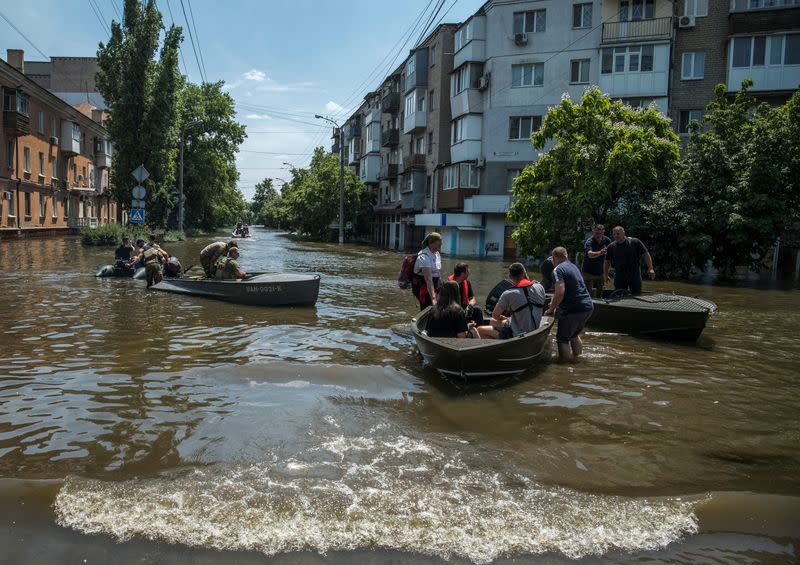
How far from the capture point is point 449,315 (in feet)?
28.1

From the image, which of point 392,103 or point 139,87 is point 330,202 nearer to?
point 392,103

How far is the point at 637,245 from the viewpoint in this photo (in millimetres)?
11742

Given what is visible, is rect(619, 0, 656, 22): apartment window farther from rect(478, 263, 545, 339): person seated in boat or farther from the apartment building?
the apartment building

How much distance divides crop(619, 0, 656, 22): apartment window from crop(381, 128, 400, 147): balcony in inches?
942

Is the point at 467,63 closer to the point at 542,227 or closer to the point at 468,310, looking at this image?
the point at 542,227

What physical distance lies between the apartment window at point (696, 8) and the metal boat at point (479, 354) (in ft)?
105

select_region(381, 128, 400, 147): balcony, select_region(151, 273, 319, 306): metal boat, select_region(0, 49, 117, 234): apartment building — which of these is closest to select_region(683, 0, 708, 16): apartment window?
select_region(381, 128, 400, 147): balcony

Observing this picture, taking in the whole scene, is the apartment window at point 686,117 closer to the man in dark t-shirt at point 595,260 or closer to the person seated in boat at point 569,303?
the man in dark t-shirt at point 595,260

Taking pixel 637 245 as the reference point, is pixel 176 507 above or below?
below

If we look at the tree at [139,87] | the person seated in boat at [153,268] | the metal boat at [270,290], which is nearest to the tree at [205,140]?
the tree at [139,87]

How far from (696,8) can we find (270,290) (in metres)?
30.4

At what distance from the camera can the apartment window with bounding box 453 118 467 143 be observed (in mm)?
40688

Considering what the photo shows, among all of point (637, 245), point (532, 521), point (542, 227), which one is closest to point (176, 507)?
point (532, 521)

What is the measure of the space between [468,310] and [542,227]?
18.1 meters
